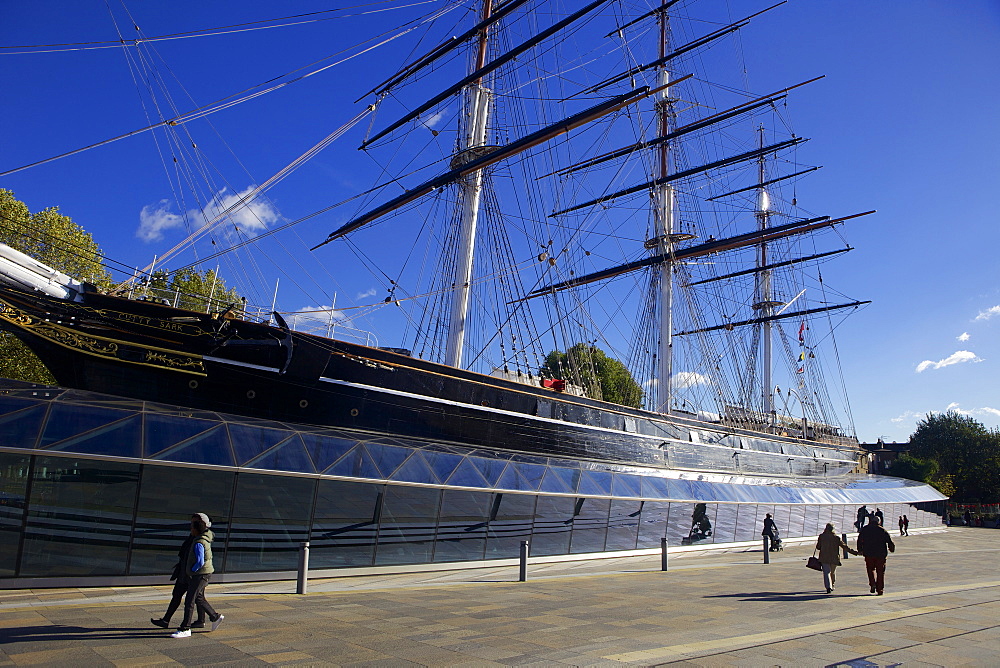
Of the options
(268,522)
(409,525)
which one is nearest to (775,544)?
(409,525)

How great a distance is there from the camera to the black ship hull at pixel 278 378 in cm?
1422

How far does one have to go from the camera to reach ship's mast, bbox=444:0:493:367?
22.8 metres

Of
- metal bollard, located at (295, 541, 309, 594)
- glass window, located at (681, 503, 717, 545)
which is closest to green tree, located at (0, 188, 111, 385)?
metal bollard, located at (295, 541, 309, 594)

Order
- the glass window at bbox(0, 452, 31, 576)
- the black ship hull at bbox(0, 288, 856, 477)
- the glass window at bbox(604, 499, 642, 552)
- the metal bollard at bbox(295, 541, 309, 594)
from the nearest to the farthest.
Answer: the glass window at bbox(0, 452, 31, 576) → the metal bollard at bbox(295, 541, 309, 594) → the black ship hull at bbox(0, 288, 856, 477) → the glass window at bbox(604, 499, 642, 552)

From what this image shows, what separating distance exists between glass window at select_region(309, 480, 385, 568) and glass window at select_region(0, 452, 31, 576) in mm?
→ 4434

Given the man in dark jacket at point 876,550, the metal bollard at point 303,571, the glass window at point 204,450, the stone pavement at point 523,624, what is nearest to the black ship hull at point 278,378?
the glass window at point 204,450

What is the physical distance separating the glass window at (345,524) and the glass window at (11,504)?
4434 millimetres

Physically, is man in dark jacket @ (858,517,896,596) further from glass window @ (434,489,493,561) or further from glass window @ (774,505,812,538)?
glass window @ (774,505,812,538)

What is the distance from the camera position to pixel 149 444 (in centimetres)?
964

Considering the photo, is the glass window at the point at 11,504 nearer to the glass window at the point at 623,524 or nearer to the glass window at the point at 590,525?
the glass window at the point at 590,525

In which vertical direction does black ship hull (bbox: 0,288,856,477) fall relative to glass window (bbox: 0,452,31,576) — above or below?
above

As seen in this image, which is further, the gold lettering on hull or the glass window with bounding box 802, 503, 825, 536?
the glass window with bounding box 802, 503, 825, 536

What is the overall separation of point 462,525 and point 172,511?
283 inches

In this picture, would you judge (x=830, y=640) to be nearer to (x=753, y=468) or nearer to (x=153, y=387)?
(x=153, y=387)
